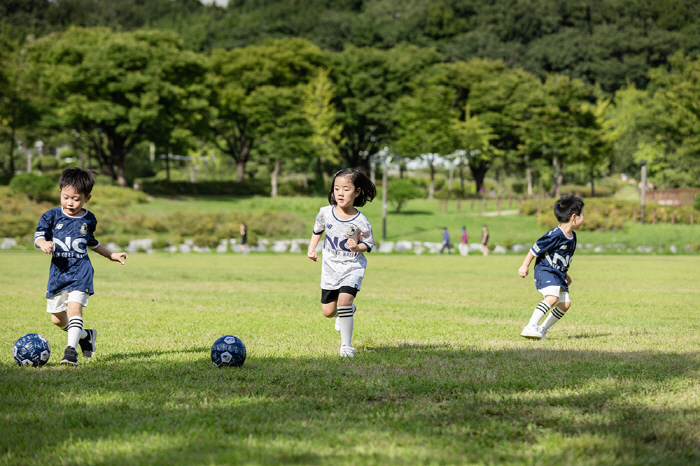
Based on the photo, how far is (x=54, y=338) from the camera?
847 cm

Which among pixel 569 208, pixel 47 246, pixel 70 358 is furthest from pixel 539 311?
pixel 47 246

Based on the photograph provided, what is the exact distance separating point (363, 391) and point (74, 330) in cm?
320

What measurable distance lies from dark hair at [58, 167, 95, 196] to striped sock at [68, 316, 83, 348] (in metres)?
1.33

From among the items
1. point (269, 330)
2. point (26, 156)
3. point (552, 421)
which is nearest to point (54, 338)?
point (269, 330)

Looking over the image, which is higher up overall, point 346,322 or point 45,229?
point 45,229

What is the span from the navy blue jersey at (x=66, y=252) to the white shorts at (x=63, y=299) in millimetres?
43

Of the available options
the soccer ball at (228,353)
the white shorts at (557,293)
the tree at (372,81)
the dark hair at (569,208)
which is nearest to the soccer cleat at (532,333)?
the white shorts at (557,293)

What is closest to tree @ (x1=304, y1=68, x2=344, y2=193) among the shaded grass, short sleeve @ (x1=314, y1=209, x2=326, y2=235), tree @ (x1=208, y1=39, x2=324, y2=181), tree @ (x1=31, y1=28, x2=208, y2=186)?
tree @ (x1=208, y1=39, x2=324, y2=181)

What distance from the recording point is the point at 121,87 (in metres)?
49.2

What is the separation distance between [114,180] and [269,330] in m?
52.4

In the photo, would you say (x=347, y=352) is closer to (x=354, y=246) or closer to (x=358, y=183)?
(x=354, y=246)

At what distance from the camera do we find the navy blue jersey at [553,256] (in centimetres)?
821

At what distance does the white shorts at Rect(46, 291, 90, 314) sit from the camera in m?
6.62

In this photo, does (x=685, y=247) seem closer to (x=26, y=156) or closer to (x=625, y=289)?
(x=625, y=289)
